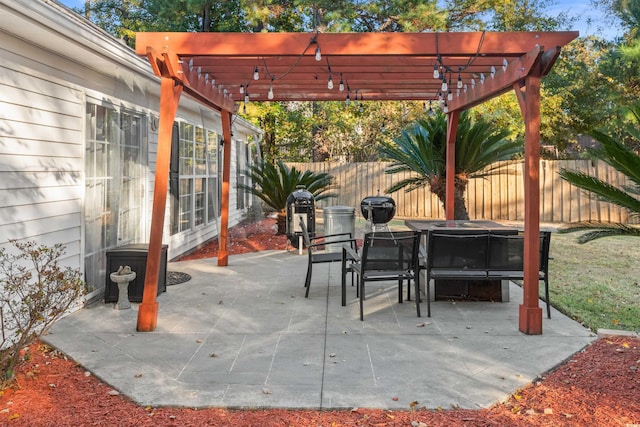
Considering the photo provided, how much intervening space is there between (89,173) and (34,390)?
277cm

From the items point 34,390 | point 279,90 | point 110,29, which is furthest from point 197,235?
point 110,29

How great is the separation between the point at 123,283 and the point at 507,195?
12105 mm

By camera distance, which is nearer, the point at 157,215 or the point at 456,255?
the point at 157,215

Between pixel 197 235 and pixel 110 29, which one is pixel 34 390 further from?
pixel 110 29

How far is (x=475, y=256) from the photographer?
5.10 metres

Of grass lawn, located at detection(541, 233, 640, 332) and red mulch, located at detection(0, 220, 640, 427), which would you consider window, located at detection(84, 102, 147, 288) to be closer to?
red mulch, located at detection(0, 220, 640, 427)

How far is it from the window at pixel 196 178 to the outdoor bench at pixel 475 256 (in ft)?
15.2

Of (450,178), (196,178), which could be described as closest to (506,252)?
(450,178)

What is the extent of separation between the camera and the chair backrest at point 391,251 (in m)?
4.92

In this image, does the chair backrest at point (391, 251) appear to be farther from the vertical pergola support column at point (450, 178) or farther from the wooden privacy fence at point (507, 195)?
the wooden privacy fence at point (507, 195)

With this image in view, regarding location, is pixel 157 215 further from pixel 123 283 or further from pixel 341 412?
pixel 341 412

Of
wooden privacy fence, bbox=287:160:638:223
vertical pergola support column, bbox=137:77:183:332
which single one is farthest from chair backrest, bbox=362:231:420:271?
wooden privacy fence, bbox=287:160:638:223

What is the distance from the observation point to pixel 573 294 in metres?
6.09

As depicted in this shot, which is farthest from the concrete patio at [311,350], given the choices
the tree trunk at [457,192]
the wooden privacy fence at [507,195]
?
the wooden privacy fence at [507,195]
